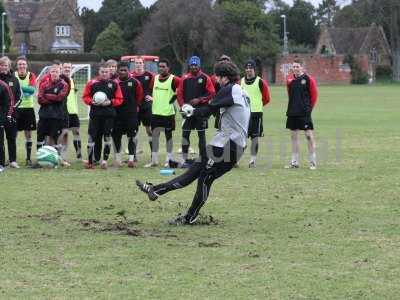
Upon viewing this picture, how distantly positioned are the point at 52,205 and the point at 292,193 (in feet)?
12.1

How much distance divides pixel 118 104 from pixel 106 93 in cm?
31

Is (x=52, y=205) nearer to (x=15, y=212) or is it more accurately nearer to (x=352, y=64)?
(x=15, y=212)

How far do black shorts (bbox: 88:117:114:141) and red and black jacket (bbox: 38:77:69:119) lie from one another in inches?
29.0

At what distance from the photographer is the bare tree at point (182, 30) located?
91000 millimetres

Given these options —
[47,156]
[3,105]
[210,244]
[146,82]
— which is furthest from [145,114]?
[210,244]

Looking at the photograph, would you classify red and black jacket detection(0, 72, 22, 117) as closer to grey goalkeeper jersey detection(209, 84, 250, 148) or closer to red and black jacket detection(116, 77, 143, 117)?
red and black jacket detection(116, 77, 143, 117)

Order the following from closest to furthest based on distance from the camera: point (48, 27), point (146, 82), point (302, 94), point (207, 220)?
point (207, 220)
point (302, 94)
point (146, 82)
point (48, 27)

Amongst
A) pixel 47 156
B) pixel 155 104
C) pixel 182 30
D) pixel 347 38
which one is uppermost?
pixel 182 30

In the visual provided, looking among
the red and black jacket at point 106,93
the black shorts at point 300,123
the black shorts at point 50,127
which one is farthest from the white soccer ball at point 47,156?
the black shorts at point 300,123

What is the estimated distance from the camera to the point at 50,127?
16375 millimetres

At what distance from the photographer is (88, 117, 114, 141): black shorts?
15977mm

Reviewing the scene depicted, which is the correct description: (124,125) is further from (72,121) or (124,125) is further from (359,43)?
(359,43)

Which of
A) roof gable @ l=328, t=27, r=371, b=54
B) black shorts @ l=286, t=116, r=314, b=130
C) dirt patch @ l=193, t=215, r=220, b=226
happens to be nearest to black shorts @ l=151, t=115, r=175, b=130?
black shorts @ l=286, t=116, r=314, b=130

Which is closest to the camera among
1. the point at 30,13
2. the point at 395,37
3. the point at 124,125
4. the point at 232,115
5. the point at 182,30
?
the point at 232,115
